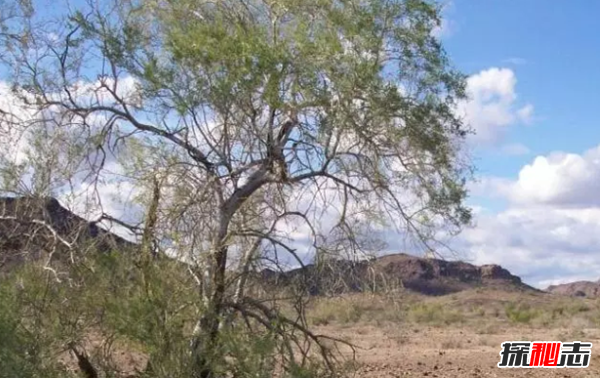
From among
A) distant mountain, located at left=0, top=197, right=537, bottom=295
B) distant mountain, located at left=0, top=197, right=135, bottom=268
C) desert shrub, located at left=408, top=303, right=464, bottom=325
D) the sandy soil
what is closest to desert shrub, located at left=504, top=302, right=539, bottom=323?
desert shrub, located at left=408, top=303, right=464, bottom=325

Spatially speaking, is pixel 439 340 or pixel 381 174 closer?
pixel 381 174

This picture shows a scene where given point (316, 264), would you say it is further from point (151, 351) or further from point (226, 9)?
point (226, 9)

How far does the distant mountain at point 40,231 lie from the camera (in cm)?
1018

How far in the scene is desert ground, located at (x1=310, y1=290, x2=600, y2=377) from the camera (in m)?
11.5

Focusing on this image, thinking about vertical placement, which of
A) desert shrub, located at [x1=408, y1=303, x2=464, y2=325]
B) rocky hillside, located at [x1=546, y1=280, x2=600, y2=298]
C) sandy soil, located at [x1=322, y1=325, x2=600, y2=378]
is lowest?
sandy soil, located at [x1=322, y1=325, x2=600, y2=378]

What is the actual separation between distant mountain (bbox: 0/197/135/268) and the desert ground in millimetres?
2547

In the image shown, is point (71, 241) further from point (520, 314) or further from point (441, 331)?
point (520, 314)

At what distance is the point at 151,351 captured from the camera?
9.62 metres

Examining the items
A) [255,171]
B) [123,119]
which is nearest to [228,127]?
[255,171]

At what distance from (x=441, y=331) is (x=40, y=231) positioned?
21.1 m

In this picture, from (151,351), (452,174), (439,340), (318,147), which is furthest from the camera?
(439,340)

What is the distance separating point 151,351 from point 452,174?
154 inches

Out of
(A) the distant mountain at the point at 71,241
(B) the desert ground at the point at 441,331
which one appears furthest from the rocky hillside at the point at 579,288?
(A) the distant mountain at the point at 71,241

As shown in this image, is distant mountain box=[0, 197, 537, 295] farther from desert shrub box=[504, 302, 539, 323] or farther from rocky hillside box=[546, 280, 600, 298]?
rocky hillside box=[546, 280, 600, 298]
